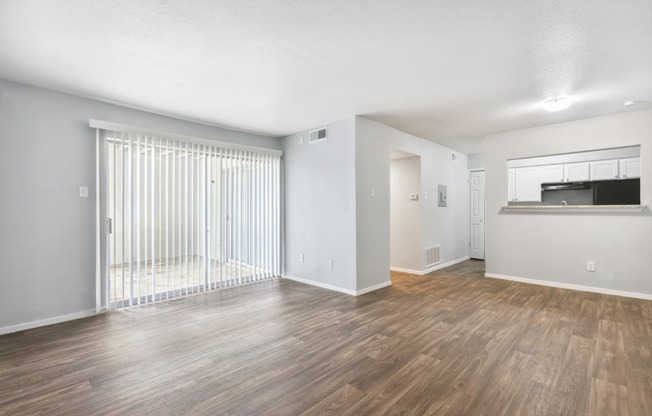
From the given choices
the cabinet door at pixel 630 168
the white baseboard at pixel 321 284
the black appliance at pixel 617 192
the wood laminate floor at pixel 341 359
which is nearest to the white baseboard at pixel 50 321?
the wood laminate floor at pixel 341 359

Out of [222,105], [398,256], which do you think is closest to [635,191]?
[398,256]

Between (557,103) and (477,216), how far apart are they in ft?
13.3

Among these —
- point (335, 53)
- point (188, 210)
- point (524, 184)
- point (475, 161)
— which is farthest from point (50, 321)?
point (475, 161)

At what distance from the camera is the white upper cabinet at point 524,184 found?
5.25m

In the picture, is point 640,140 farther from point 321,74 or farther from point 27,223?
point 27,223

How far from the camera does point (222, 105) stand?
12.8 feet

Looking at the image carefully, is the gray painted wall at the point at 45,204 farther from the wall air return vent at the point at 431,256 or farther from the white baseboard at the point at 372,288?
the wall air return vent at the point at 431,256

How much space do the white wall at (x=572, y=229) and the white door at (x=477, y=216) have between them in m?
1.99

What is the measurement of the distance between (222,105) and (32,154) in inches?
82.8

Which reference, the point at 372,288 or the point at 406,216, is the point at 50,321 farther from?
the point at 406,216

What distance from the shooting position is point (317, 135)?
4.99 m

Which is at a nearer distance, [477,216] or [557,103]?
[557,103]

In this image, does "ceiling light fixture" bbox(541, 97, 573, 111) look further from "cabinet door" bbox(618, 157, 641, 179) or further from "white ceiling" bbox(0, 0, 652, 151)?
"cabinet door" bbox(618, 157, 641, 179)

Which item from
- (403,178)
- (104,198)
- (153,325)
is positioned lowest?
(153,325)
